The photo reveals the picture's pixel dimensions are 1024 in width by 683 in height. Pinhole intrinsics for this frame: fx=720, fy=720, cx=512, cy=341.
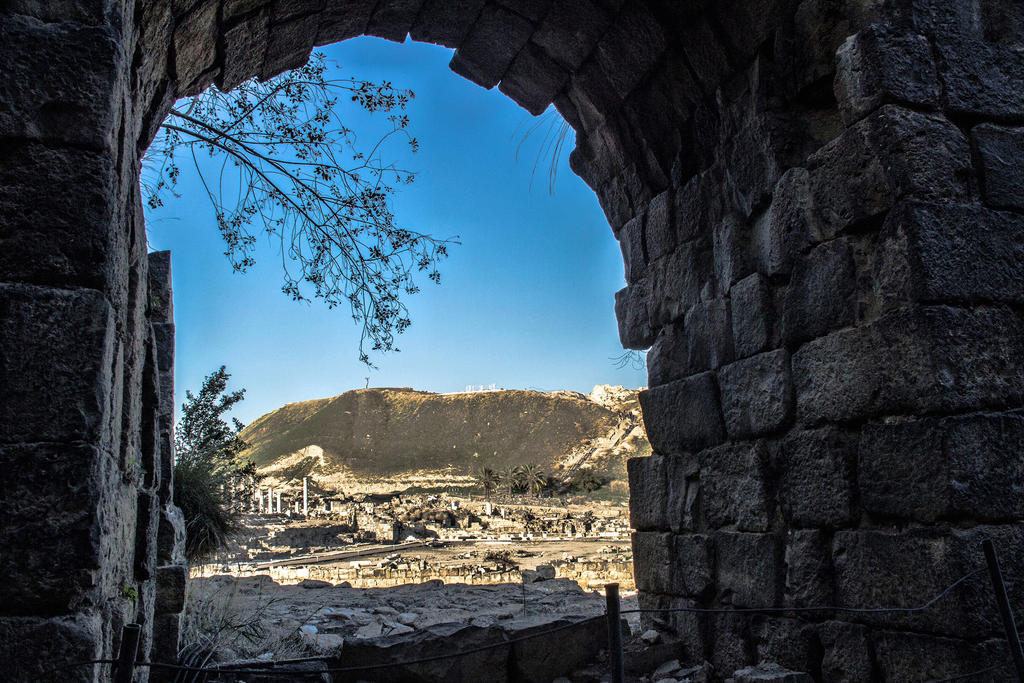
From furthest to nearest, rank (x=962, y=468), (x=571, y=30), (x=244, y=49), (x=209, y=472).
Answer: (x=209, y=472) → (x=571, y=30) → (x=244, y=49) → (x=962, y=468)

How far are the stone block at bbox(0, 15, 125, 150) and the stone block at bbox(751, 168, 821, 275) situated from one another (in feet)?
10.7

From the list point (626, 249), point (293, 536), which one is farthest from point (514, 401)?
point (626, 249)

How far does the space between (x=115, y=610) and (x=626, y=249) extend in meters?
4.14

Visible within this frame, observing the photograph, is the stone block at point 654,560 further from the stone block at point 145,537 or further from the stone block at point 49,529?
the stone block at point 49,529

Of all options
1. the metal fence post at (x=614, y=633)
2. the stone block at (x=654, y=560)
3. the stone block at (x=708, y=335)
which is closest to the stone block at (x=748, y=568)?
the stone block at (x=654, y=560)

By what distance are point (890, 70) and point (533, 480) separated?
3784 centimetres

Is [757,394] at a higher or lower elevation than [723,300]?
lower

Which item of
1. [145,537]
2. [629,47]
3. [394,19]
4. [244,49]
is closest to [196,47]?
[244,49]

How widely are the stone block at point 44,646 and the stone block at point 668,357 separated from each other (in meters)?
3.71

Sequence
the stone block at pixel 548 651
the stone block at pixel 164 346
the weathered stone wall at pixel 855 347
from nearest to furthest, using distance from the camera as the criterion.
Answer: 1. the weathered stone wall at pixel 855 347
2. the stone block at pixel 548 651
3. the stone block at pixel 164 346

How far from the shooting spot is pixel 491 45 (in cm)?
528

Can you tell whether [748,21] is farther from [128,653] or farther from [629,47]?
[128,653]

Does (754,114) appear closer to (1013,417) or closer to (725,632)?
(1013,417)

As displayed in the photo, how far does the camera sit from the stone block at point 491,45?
504 cm
